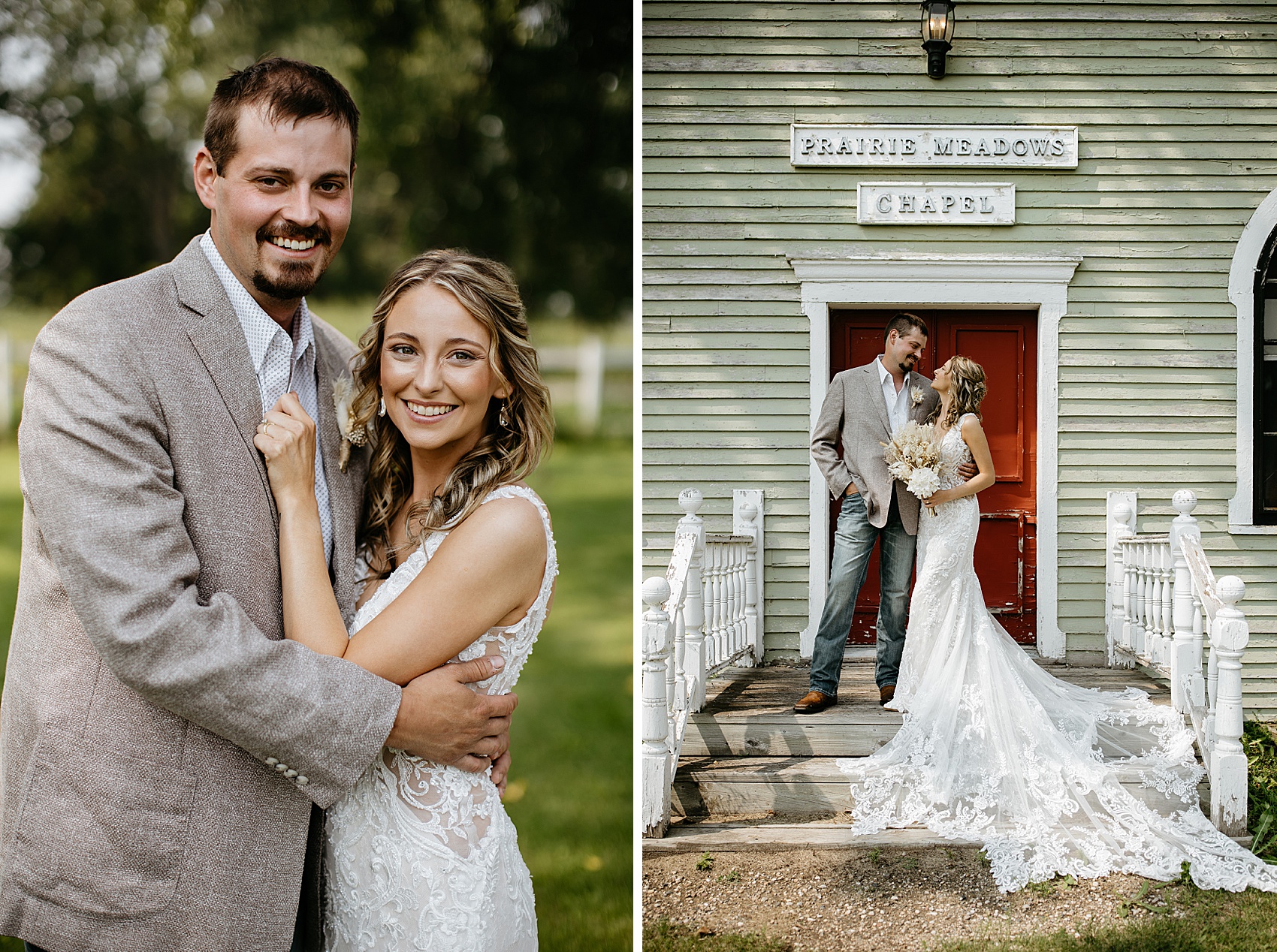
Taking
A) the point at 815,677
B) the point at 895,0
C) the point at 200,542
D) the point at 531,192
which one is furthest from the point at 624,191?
the point at 200,542

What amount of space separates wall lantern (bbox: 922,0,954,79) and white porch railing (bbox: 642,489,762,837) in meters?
1.11

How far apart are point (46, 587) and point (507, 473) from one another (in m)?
0.84

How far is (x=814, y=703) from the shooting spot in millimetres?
2385

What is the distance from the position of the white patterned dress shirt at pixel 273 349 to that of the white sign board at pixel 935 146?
1241mm

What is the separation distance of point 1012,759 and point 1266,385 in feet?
3.57

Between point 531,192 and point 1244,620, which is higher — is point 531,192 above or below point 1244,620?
above

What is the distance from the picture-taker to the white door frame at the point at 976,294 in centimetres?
231

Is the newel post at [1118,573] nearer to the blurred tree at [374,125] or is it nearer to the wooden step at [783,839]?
the wooden step at [783,839]

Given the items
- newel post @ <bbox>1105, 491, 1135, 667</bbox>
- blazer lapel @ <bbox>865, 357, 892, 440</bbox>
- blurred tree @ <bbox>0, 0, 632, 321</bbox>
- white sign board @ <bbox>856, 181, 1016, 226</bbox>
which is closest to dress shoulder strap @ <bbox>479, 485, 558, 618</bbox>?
blazer lapel @ <bbox>865, 357, 892, 440</bbox>

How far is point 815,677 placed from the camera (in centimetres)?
239

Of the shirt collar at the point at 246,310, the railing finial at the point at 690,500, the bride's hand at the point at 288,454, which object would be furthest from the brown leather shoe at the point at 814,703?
the shirt collar at the point at 246,310

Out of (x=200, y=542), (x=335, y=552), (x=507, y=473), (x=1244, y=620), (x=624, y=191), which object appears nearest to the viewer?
(x=200, y=542)

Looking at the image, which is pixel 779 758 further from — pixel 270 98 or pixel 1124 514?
pixel 270 98

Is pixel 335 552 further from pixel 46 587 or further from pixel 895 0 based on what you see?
pixel 895 0
